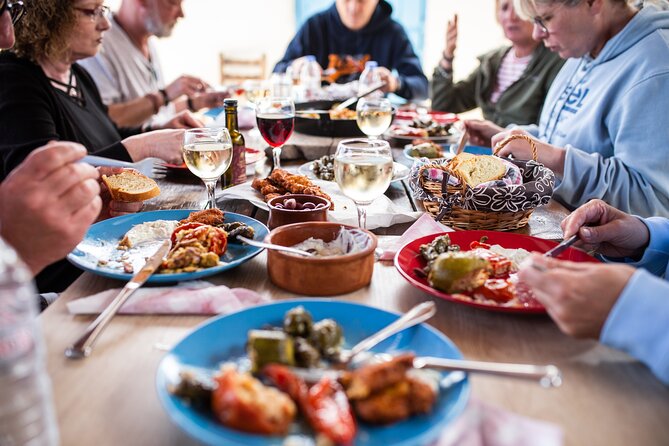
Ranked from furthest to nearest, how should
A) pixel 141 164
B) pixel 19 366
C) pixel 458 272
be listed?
pixel 141 164 → pixel 458 272 → pixel 19 366

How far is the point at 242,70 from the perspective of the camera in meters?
5.98

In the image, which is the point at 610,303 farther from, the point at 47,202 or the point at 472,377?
the point at 47,202

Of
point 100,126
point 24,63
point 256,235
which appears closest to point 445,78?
point 100,126

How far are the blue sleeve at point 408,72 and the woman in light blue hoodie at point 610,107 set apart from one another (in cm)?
142

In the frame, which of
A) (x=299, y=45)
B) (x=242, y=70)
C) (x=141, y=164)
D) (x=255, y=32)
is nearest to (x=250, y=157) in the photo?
(x=141, y=164)

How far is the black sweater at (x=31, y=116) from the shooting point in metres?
1.84

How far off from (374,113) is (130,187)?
0.91 m

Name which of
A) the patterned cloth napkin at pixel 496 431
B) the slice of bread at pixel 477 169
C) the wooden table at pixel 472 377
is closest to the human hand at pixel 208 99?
the slice of bread at pixel 477 169

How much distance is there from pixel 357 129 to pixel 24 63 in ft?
4.04

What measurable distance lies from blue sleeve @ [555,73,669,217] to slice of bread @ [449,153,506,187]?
0.44 m

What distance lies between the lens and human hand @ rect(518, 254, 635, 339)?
803 millimetres

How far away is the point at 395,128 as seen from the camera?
246cm

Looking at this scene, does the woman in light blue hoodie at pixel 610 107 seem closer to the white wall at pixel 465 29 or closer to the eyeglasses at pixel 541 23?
the eyeglasses at pixel 541 23

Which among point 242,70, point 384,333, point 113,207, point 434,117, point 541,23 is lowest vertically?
point 242,70
